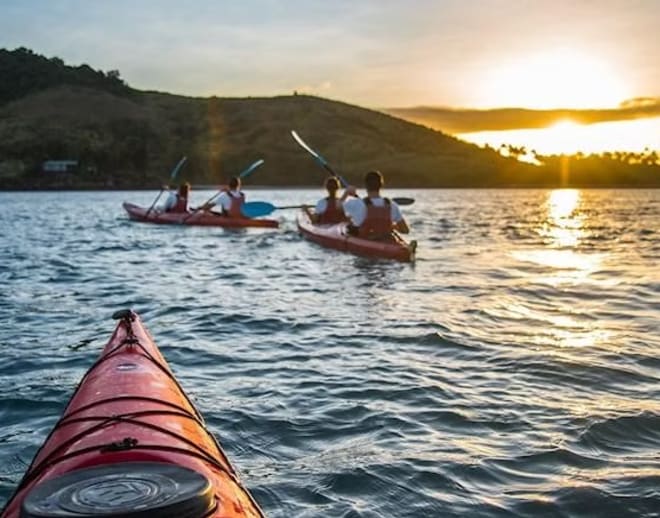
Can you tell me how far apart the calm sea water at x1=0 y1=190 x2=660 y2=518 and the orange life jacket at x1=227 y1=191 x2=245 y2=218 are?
6225 millimetres

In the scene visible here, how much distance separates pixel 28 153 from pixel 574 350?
3435 inches

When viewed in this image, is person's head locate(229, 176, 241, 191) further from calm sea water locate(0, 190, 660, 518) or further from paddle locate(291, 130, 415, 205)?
calm sea water locate(0, 190, 660, 518)

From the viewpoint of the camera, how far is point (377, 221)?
14.3m

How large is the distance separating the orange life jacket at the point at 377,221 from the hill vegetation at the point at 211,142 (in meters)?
66.6

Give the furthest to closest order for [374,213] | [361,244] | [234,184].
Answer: [234,184], [361,244], [374,213]

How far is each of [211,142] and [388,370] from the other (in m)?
107

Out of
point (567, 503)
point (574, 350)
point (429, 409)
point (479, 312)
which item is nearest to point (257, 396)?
point (429, 409)

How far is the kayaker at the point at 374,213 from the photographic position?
1395 cm

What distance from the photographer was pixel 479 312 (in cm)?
973

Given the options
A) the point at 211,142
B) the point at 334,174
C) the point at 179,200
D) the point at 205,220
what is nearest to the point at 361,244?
the point at 334,174

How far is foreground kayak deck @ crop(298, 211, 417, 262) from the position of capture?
45.6 feet

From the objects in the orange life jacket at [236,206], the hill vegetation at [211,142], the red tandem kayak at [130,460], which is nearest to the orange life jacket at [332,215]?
the orange life jacket at [236,206]

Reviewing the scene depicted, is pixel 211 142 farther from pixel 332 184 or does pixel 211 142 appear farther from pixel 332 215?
pixel 332 184

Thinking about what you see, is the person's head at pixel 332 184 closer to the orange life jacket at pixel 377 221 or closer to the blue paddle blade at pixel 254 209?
the orange life jacket at pixel 377 221
